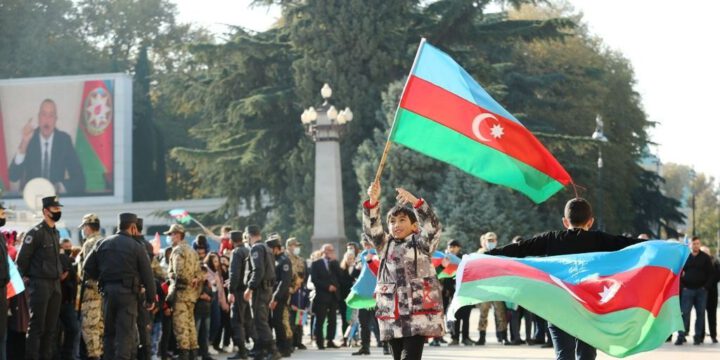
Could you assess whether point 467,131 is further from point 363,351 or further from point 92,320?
point 363,351

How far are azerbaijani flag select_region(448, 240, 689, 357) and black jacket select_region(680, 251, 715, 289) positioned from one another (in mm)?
13699

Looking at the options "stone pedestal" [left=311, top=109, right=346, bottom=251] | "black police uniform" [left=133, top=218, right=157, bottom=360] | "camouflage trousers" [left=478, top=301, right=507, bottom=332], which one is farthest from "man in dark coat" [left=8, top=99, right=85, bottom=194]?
"black police uniform" [left=133, top=218, right=157, bottom=360]

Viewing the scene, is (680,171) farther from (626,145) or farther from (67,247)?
(67,247)

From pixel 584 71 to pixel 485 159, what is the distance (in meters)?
44.6

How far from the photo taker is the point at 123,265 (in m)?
15.6

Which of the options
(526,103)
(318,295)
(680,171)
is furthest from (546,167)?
(680,171)

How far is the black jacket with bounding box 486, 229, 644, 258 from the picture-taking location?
38.8ft

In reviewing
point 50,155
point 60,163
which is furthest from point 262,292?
point 50,155

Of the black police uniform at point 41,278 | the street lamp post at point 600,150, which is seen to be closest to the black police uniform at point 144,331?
the black police uniform at point 41,278

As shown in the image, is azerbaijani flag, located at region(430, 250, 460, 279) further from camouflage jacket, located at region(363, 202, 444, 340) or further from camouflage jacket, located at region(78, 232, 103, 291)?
camouflage jacket, located at region(363, 202, 444, 340)

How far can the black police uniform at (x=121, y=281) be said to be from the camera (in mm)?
15641

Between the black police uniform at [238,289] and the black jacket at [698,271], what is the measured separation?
784 centimetres

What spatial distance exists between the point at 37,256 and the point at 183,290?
3422mm

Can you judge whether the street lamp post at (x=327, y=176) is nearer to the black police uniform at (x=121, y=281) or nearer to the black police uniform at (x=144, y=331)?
the black police uniform at (x=144, y=331)
